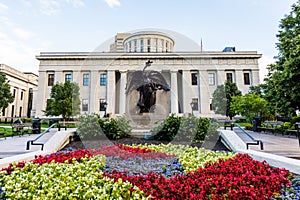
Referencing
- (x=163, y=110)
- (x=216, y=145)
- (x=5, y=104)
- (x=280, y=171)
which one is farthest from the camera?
(x=5, y=104)

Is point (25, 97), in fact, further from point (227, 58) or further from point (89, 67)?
point (227, 58)

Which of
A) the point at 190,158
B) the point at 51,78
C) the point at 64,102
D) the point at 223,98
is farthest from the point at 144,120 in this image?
the point at 51,78

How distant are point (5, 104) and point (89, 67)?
15.0 meters

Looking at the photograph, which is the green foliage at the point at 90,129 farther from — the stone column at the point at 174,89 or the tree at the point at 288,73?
the stone column at the point at 174,89

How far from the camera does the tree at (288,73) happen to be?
12164mm

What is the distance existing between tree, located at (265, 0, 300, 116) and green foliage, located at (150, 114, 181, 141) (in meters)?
9.47

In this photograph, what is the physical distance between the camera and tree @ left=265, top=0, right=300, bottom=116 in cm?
1216

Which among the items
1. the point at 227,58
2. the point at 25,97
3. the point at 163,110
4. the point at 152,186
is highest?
the point at 227,58

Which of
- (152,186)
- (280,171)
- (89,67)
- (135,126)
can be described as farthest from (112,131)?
(89,67)

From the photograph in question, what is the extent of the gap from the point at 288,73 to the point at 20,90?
56471mm

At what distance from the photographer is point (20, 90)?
162ft

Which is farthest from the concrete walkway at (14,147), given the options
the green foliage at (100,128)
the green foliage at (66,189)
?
the green foliage at (66,189)

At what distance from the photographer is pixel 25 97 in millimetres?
53344

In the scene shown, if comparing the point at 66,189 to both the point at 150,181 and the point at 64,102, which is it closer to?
the point at 150,181
